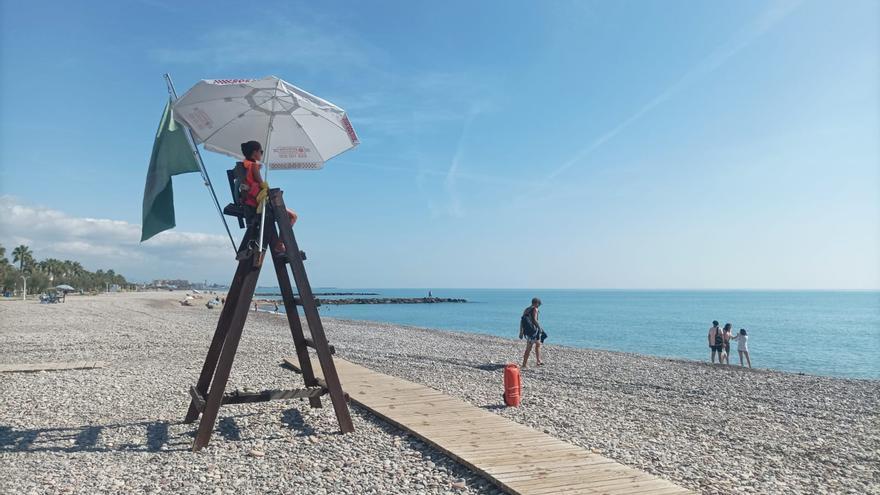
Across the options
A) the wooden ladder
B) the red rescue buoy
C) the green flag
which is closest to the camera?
the wooden ladder

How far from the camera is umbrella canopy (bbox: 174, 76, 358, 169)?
275 inches

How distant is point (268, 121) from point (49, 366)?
9495mm

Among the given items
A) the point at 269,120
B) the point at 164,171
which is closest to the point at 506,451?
the point at 269,120

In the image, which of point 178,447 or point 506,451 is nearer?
point 506,451

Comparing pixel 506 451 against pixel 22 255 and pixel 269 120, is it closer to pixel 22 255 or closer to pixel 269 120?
pixel 269 120

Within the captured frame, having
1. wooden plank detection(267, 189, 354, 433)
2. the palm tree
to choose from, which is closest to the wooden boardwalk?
wooden plank detection(267, 189, 354, 433)

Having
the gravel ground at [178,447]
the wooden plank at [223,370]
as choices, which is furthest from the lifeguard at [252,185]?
the gravel ground at [178,447]

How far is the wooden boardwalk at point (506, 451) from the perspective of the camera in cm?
527

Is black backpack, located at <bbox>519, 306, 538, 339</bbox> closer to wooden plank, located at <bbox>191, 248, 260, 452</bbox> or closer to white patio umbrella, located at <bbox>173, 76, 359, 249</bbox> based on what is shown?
white patio umbrella, located at <bbox>173, 76, 359, 249</bbox>

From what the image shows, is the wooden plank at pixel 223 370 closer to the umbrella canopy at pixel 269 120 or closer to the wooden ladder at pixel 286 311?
the wooden ladder at pixel 286 311

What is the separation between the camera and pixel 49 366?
41.8 ft

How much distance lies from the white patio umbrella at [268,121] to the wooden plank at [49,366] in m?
8.39

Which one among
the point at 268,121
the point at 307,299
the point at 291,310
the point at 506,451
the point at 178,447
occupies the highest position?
the point at 268,121

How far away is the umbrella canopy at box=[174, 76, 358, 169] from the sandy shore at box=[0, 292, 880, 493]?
405 centimetres
